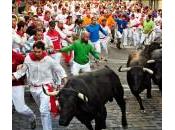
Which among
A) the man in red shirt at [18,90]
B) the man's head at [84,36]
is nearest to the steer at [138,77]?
the man's head at [84,36]

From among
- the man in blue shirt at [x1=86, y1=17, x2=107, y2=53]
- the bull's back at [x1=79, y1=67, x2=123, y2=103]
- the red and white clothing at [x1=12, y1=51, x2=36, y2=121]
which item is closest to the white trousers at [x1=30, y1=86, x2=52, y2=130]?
the red and white clothing at [x1=12, y1=51, x2=36, y2=121]

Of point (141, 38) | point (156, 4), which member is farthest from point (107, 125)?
point (156, 4)

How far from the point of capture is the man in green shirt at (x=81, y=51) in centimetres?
1296

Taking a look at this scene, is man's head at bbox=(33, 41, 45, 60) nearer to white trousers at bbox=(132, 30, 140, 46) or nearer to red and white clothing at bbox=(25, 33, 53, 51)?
red and white clothing at bbox=(25, 33, 53, 51)

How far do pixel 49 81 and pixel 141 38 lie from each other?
17.2 m

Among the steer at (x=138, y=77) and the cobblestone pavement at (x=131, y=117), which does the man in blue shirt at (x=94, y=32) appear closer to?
the cobblestone pavement at (x=131, y=117)

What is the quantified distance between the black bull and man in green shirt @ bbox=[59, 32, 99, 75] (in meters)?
1.79

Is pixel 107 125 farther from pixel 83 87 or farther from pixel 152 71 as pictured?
pixel 152 71

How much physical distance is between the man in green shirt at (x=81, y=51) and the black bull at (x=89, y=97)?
1795mm

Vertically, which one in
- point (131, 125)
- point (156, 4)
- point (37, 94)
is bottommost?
point (131, 125)

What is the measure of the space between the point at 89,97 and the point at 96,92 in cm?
40

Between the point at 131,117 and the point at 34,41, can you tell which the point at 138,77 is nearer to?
the point at 131,117

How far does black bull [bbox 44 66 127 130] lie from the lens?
30.2 feet

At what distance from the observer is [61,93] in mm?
9297
